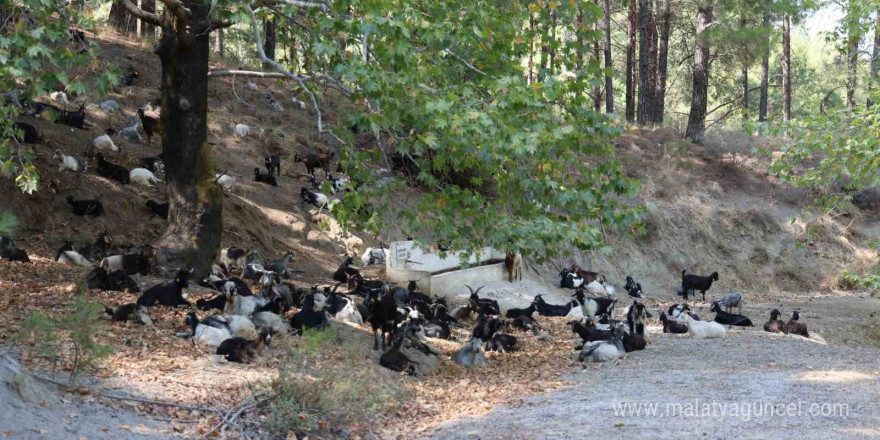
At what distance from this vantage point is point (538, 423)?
773cm

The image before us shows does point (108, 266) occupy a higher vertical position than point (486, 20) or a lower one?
lower

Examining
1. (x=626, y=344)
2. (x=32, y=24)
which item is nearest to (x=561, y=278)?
(x=626, y=344)

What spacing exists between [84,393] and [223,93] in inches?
742

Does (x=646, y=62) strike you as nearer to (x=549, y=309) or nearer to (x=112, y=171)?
(x=549, y=309)

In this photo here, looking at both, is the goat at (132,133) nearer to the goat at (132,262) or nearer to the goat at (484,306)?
the goat at (132,262)

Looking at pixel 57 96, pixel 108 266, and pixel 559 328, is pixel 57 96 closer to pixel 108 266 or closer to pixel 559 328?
pixel 108 266

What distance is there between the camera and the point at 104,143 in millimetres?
17750

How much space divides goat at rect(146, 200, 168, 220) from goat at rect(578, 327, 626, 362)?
865cm

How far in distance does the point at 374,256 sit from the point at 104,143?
635 centimetres

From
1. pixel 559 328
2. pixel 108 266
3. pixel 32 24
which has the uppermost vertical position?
pixel 32 24

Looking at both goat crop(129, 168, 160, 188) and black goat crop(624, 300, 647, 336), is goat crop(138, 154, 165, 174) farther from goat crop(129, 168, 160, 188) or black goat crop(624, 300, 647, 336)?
black goat crop(624, 300, 647, 336)

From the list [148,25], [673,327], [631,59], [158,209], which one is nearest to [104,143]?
[158,209]

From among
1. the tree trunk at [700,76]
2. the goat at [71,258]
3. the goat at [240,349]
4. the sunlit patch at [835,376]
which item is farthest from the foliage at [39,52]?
the tree trunk at [700,76]

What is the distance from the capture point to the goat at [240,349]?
9.16m
